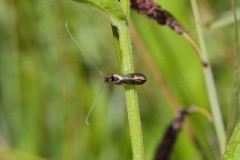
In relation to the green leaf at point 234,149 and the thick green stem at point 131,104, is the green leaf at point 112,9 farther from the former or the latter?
the green leaf at point 234,149

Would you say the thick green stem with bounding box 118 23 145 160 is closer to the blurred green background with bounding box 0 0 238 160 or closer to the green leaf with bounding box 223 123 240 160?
the green leaf with bounding box 223 123 240 160

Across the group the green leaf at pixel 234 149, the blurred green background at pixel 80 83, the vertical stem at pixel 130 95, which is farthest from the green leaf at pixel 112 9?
the blurred green background at pixel 80 83

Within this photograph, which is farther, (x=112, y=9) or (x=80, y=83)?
(x=80, y=83)

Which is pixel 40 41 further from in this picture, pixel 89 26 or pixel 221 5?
pixel 221 5

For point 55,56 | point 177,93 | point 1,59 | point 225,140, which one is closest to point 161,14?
point 225,140

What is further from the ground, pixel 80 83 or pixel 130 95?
pixel 80 83

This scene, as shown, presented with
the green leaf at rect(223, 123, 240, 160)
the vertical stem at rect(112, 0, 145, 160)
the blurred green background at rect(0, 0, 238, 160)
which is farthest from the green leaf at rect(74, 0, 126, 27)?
the blurred green background at rect(0, 0, 238, 160)

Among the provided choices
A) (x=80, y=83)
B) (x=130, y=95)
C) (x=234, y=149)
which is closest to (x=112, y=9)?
(x=130, y=95)

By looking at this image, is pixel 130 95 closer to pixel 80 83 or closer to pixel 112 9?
pixel 112 9

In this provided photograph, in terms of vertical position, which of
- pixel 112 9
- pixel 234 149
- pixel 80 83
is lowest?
pixel 234 149

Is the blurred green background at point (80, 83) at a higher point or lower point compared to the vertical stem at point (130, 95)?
higher
